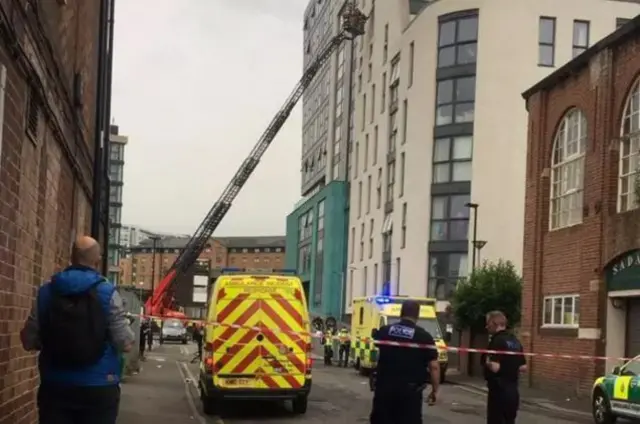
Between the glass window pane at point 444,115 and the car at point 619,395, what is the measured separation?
29.8 m

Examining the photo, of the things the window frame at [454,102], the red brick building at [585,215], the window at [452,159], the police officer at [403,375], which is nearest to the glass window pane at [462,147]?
the window at [452,159]

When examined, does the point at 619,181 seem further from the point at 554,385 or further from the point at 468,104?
the point at 468,104

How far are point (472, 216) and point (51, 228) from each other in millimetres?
36081

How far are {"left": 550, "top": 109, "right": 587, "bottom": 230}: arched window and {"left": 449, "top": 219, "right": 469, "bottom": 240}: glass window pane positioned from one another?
17.3 m

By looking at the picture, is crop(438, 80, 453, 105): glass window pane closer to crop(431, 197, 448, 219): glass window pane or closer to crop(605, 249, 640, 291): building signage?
crop(431, 197, 448, 219): glass window pane

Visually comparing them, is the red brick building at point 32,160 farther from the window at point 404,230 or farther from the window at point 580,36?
the window at point 580,36

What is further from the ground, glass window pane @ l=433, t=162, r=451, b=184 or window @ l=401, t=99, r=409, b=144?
window @ l=401, t=99, r=409, b=144

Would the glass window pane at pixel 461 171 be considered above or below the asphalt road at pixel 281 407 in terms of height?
above

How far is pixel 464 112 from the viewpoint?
44.1 meters

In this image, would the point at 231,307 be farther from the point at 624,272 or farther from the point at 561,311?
the point at 561,311

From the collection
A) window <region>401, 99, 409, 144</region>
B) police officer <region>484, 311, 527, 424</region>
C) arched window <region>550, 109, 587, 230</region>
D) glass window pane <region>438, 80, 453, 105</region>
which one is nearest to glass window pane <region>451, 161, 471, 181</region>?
glass window pane <region>438, 80, 453, 105</region>

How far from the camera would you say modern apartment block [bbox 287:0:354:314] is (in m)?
65.6

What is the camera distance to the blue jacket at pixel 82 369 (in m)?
4.57

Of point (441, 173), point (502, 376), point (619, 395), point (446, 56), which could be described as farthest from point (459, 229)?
point (502, 376)
